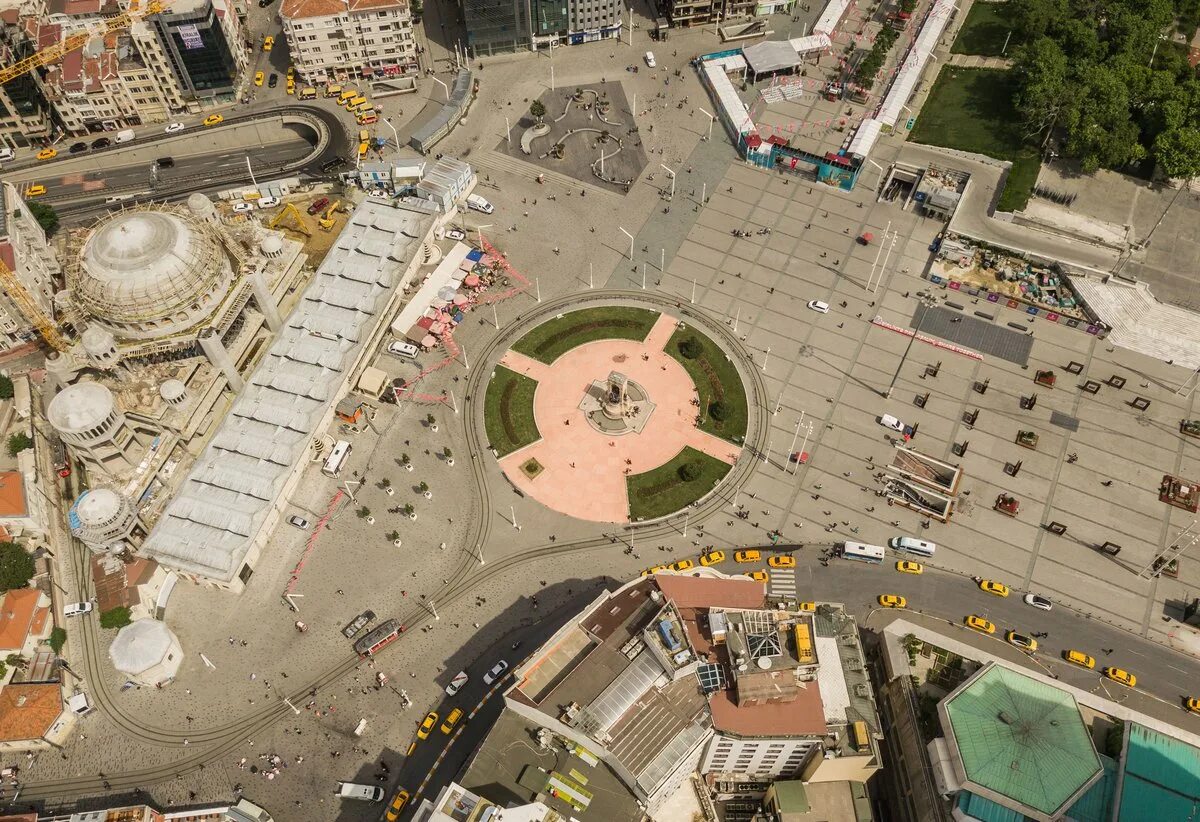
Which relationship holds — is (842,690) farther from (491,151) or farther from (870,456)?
(491,151)

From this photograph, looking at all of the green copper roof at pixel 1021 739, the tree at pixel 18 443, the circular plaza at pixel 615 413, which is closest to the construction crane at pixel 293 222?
the circular plaza at pixel 615 413

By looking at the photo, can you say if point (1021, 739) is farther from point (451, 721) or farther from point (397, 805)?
point (397, 805)

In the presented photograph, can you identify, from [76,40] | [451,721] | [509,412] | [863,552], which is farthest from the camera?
[76,40]

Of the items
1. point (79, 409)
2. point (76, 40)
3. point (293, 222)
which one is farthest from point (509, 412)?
point (76, 40)

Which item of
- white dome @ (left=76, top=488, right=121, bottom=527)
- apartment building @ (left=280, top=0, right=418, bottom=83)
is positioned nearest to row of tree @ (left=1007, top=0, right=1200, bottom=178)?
apartment building @ (left=280, top=0, right=418, bottom=83)

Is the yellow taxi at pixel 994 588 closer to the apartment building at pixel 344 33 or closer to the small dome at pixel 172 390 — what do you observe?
the small dome at pixel 172 390

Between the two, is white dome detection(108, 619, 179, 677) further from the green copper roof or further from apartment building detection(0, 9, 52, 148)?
apartment building detection(0, 9, 52, 148)
